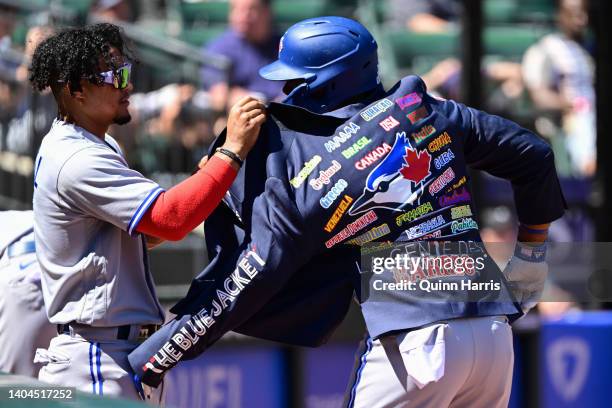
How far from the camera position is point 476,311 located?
3.46 meters

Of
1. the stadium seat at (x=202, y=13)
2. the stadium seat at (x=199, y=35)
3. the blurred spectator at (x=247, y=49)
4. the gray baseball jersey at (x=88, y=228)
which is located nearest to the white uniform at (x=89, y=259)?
the gray baseball jersey at (x=88, y=228)

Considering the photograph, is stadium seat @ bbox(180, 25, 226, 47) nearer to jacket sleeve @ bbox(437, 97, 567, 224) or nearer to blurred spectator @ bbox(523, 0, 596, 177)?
blurred spectator @ bbox(523, 0, 596, 177)

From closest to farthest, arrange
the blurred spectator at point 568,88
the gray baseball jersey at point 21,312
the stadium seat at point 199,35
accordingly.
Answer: the gray baseball jersey at point 21,312, the stadium seat at point 199,35, the blurred spectator at point 568,88

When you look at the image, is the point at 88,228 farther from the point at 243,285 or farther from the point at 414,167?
the point at 414,167

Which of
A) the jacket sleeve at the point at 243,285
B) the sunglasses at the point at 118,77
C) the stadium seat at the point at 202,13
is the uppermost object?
the sunglasses at the point at 118,77

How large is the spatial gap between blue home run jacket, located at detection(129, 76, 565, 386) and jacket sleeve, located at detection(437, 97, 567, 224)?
0.15ft

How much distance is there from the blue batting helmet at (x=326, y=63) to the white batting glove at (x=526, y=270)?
0.88m

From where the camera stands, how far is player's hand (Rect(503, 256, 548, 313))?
3945mm

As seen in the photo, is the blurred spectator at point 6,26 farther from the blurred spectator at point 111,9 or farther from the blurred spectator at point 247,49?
the blurred spectator at point 247,49

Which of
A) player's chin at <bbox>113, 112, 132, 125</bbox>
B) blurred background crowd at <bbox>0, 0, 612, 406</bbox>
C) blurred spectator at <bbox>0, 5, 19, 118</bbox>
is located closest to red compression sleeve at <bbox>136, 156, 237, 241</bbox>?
player's chin at <bbox>113, 112, 132, 125</bbox>

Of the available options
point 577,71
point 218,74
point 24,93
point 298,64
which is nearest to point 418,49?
point 577,71

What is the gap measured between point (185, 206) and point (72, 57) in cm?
64

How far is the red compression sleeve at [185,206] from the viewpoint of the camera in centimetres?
330

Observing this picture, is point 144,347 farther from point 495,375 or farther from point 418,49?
point 418,49
